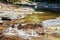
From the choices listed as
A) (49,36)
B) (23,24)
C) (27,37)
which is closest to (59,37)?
(49,36)

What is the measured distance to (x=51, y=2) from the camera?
57.0ft

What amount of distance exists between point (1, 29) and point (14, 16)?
261 cm

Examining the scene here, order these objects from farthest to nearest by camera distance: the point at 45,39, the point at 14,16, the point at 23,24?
1. the point at 14,16
2. the point at 23,24
3. the point at 45,39

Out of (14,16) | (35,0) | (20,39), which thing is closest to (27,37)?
(20,39)

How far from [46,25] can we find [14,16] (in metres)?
2.69

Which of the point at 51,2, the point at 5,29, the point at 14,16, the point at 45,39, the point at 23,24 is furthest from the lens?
the point at 51,2

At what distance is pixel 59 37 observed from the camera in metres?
8.11

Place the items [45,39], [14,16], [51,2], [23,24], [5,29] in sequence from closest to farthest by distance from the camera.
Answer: [45,39]
[5,29]
[23,24]
[14,16]
[51,2]

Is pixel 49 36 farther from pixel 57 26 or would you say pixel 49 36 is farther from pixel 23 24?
pixel 23 24

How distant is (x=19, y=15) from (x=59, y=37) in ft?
14.2

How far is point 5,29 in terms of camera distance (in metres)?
9.00

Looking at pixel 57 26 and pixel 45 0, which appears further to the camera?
pixel 45 0

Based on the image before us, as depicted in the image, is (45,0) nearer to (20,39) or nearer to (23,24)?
(23,24)

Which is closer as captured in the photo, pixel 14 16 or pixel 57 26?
pixel 57 26
